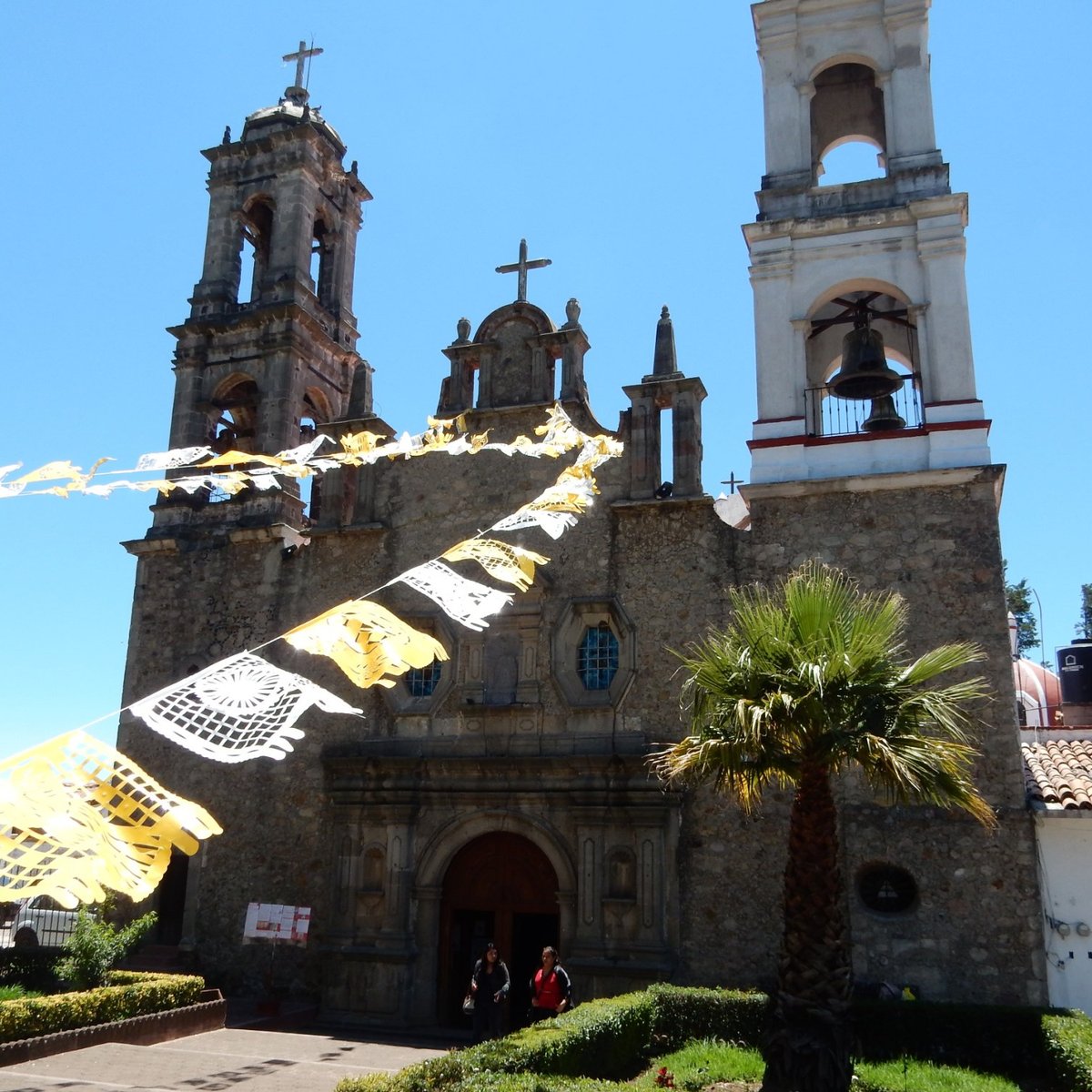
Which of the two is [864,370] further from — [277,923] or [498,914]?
[277,923]

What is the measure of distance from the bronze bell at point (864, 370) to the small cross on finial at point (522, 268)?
17.9 feet

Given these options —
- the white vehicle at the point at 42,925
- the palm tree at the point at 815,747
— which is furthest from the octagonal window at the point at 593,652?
the white vehicle at the point at 42,925

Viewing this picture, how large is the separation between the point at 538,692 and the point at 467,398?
5.17 metres

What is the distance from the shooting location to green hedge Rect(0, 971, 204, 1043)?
38.8 feet

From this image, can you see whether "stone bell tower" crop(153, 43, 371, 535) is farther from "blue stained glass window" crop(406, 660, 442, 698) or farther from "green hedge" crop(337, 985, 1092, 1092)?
Result: "green hedge" crop(337, 985, 1092, 1092)

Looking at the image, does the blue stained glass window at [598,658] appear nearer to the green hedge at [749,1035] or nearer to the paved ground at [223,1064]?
the green hedge at [749,1035]

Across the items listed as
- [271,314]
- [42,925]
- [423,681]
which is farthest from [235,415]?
[42,925]

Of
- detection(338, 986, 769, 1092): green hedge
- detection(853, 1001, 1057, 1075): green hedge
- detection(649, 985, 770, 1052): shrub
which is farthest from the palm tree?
detection(649, 985, 770, 1052): shrub

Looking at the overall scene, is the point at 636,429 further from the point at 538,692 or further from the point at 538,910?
the point at 538,910

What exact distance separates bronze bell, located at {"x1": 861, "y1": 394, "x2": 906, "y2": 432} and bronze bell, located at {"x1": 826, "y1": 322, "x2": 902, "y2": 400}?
0.41 metres

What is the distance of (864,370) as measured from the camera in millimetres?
14430

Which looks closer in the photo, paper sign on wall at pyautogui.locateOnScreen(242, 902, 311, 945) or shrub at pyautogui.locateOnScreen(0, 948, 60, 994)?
shrub at pyautogui.locateOnScreen(0, 948, 60, 994)

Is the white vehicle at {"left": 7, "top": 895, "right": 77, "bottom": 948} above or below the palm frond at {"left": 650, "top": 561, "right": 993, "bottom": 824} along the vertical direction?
below

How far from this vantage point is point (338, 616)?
Answer: 5.41 metres
